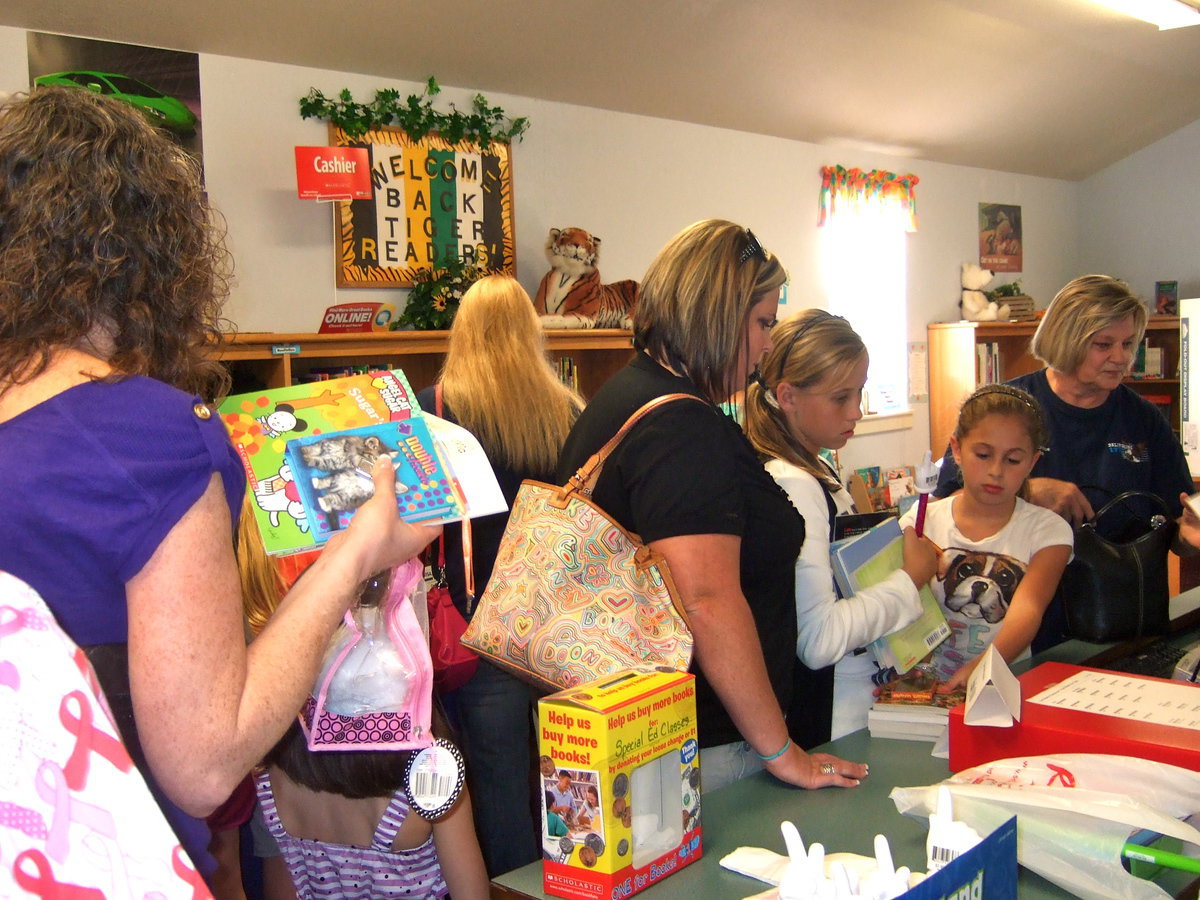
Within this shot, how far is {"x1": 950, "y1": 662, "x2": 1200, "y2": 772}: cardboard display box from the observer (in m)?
1.31

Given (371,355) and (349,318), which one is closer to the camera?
(349,318)

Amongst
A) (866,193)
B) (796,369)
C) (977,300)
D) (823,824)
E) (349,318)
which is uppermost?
(866,193)

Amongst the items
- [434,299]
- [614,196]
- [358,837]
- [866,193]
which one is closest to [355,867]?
[358,837]

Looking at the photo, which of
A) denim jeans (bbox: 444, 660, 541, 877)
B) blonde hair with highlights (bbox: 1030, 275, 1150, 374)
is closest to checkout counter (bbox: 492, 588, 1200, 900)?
denim jeans (bbox: 444, 660, 541, 877)

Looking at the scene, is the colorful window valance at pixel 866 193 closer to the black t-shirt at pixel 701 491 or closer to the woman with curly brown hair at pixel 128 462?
the black t-shirt at pixel 701 491

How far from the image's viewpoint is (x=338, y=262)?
345cm

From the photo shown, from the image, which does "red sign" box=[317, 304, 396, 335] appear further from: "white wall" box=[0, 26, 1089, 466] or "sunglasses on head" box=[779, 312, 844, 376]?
"sunglasses on head" box=[779, 312, 844, 376]

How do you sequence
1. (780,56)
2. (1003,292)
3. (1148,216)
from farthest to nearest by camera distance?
1. (1148,216)
2. (1003,292)
3. (780,56)

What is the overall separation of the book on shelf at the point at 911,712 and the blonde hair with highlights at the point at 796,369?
1.27 ft

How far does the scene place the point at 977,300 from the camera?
6.13 m

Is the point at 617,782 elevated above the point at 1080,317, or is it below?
below

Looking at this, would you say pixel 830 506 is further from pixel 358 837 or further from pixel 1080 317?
pixel 1080 317

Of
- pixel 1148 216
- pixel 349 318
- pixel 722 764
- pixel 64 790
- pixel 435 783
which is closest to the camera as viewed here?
pixel 64 790

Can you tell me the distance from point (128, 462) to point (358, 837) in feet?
3.13
